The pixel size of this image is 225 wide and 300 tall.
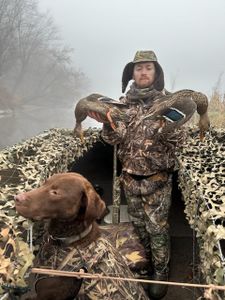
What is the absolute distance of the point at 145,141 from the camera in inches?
148

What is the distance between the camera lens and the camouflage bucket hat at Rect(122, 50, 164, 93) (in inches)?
155

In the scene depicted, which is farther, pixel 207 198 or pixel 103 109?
pixel 103 109

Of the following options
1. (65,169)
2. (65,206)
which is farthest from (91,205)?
(65,169)

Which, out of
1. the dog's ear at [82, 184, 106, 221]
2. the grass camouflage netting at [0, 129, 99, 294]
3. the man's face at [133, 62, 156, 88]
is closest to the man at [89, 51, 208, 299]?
the man's face at [133, 62, 156, 88]

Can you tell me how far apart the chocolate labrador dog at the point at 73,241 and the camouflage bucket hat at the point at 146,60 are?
1.71 meters

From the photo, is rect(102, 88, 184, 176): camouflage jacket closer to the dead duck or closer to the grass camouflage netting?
the dead duck

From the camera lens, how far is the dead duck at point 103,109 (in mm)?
3842

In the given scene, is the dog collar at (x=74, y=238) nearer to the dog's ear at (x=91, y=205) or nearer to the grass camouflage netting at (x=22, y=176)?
the dog's ear at (x=91, y=205)

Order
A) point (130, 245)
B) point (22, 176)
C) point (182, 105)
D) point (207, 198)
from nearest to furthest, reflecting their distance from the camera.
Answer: point (207, 198)
point (182, 105)
point (22, 176)
point (130, 245)

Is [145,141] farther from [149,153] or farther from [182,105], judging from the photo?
[182,105]

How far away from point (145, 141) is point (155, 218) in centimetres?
69

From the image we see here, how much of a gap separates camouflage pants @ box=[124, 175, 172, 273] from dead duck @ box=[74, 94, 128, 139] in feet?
2.23

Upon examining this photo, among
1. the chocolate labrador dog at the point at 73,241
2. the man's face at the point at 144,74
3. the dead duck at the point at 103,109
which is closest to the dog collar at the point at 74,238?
the chocolate labrador dog at the point at 73,241

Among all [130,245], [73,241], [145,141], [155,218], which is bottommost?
[130,245]
